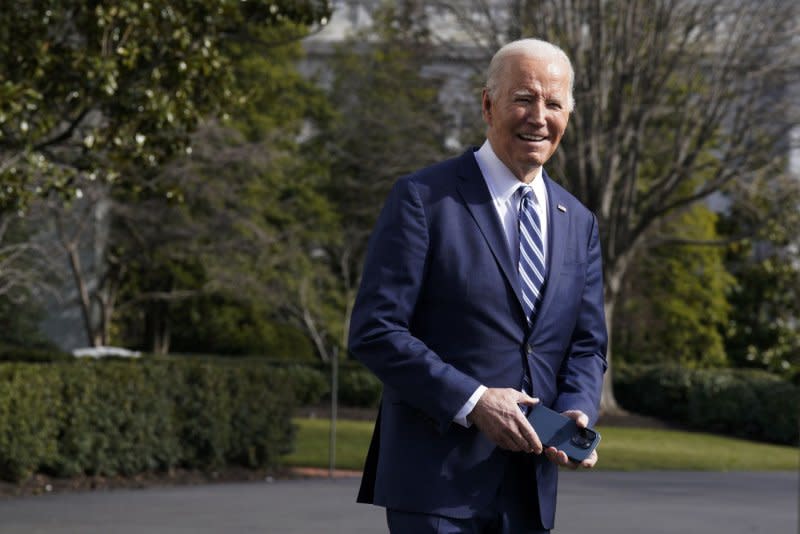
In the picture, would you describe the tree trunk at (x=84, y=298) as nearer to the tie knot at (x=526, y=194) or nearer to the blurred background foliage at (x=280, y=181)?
the blurred background foliage at (x=280, y=181)

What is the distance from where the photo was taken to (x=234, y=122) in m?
40.7

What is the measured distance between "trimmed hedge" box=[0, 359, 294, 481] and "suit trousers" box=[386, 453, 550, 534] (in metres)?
11.6

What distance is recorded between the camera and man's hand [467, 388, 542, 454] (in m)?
3.69

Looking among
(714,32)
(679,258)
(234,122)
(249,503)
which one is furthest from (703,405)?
(249,503)

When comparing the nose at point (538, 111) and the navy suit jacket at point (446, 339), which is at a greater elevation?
the nose at point (538, 111)

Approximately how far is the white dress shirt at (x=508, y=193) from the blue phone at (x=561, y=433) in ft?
1.41

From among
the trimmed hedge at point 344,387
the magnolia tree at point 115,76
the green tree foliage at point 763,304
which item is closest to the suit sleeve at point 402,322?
the magnolia tree at point 115,76

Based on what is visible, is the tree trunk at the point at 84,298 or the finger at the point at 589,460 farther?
the tree trunk at the point at 84,298

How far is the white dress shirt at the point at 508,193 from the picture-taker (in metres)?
4.02

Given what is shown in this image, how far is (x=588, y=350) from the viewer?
4.14m

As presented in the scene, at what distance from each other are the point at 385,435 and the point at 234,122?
37.1m

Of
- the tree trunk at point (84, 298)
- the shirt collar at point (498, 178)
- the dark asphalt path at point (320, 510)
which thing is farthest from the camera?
the tree trunk at point (84, 298)

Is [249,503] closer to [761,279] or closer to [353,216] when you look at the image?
[353,216]

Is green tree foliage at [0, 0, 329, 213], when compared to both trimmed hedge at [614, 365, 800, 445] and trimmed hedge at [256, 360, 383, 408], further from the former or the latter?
trimmed hedge at [256, 360, 383, 408]
